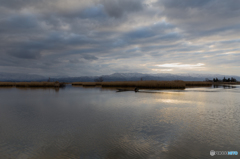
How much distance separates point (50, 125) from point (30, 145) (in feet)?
8.79

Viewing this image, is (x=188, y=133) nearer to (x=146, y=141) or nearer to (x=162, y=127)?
(x=162, y=127)

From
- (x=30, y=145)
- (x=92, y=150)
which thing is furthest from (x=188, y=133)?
(x=30, y=145)

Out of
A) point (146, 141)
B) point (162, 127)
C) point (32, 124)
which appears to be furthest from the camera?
point (32, 124)

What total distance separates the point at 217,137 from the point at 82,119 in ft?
23.7

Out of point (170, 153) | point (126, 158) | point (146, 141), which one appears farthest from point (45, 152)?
point (170, 153)

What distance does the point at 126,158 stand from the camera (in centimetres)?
522

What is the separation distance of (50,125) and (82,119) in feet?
6.33

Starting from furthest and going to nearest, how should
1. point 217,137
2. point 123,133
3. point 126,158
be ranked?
1. point 123,133
2. point 217,137
3. point 126,158

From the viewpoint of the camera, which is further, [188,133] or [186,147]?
[188,133]

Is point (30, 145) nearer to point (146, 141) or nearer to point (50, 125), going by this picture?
point (50, 125)

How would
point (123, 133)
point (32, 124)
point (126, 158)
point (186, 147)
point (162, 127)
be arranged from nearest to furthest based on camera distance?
point (126, 158) → point (186, 147) → point (123, 133) → point (162, 127) → point (32, 124)

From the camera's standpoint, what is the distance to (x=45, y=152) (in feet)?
18.4

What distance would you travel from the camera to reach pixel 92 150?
18.9 feet

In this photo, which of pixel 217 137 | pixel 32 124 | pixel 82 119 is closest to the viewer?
pixel 217 137
